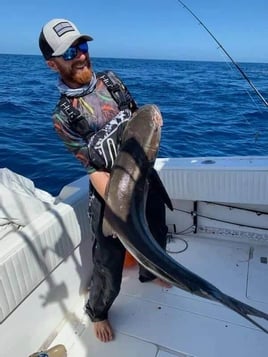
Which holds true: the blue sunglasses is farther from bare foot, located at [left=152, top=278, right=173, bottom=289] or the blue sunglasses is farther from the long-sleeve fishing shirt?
bare foot, located at [left=152, top=278, right=173, bottom=289]

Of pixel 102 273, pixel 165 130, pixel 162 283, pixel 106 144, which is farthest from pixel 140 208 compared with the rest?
pixel 165 130

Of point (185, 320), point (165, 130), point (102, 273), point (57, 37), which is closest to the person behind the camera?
point (57, 37)

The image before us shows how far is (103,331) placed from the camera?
7.98ft

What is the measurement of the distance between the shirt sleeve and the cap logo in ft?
1.38

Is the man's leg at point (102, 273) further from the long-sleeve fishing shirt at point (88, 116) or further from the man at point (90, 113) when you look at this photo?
the long-sleeve fishing shirt at point (88, 116)

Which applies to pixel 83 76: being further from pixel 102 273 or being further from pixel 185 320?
Result: pixel 185 320

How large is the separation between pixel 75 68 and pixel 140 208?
0.91 m

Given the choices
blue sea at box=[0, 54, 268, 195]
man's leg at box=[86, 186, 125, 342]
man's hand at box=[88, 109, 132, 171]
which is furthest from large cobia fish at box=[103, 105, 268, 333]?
blue sea at box=[0, 54, 268, 195]

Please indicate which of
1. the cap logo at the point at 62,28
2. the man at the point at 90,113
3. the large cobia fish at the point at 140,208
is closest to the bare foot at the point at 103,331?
the man at the point at 90,113

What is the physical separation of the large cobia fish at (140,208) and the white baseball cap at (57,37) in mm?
539

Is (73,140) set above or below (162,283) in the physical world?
above

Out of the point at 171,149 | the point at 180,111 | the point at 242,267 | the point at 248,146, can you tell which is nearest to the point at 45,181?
the point at 171,149

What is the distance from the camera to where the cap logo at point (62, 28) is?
6.40ft

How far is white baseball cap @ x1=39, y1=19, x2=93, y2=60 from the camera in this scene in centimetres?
192
